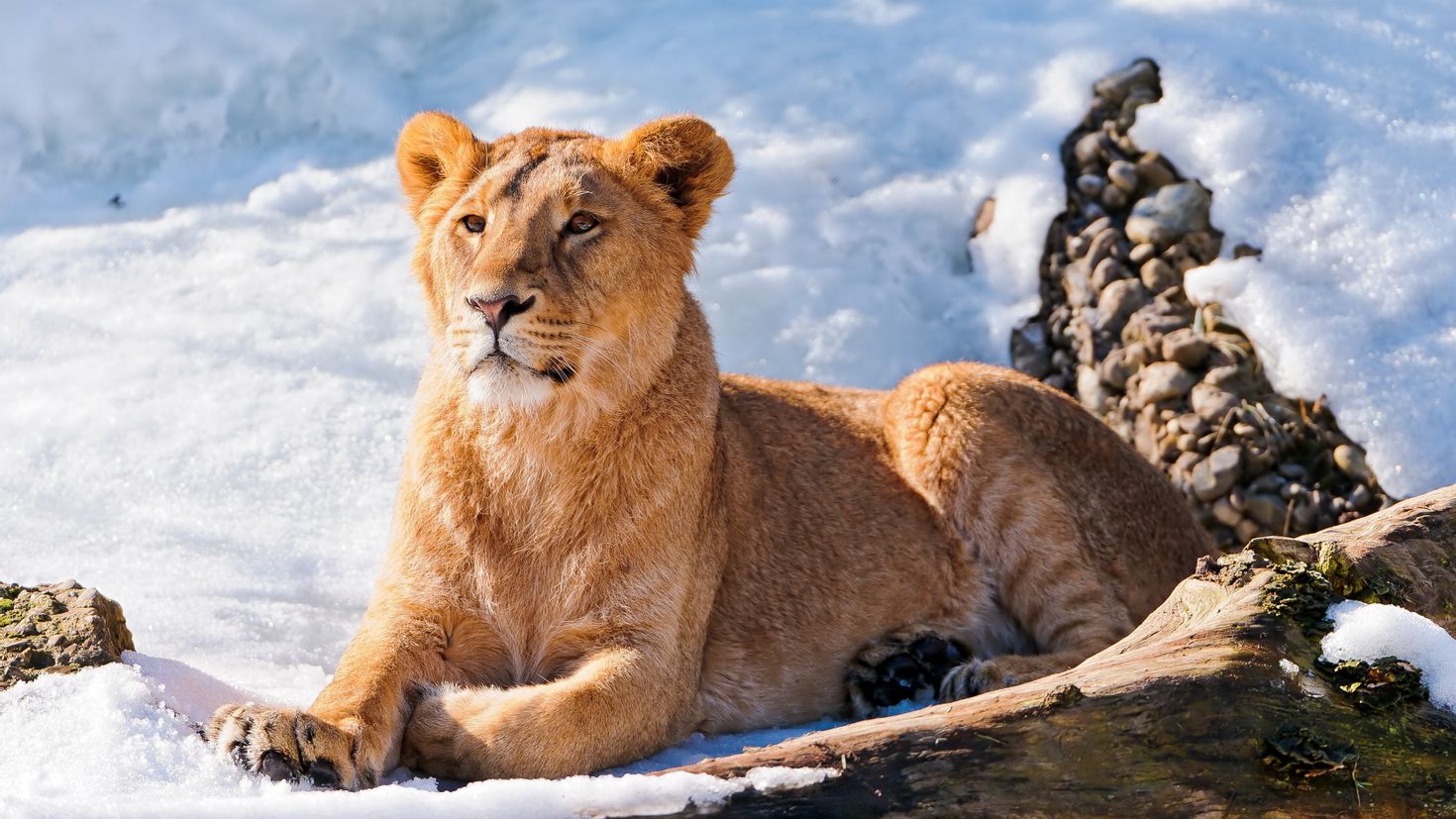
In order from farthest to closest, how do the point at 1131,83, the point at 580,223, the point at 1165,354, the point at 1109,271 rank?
the point at 1131,83 < the point at 1109,271 < the point at 1165,354 < the point at 580,223

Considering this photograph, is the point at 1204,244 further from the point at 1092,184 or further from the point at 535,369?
the point at 535,369

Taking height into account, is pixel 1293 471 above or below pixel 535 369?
above

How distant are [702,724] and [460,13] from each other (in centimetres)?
857

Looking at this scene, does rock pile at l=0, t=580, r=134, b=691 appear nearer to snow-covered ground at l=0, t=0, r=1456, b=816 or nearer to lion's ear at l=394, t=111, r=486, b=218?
snow-covered ground at l=0, t=0, r=1456, b=816

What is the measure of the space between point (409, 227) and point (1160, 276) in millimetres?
4963

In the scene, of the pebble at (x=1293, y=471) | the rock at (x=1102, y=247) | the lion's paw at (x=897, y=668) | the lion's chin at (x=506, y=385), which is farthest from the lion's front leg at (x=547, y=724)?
the rock at (x=1102, y=247)

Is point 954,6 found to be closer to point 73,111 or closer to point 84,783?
point 73,111

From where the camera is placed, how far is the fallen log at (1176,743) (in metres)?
3.41

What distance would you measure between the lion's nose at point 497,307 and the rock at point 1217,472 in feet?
16.2

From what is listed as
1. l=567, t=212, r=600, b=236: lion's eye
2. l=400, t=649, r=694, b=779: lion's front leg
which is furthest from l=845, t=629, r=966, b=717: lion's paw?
l=567, t=212, r=600, b=236: lion's eye

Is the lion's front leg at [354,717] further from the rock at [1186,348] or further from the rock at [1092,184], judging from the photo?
the rock at [1092,184]

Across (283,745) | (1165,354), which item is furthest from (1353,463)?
(283,745)

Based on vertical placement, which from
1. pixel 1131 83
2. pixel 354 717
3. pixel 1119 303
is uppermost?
pixel 1131 83

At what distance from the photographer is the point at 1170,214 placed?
8.89m
